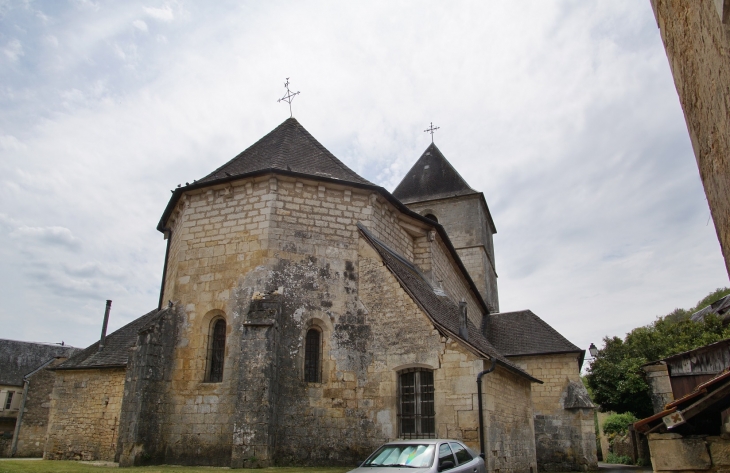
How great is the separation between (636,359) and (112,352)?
73.6 feet

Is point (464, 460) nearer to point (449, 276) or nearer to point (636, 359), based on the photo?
point (449, 276)

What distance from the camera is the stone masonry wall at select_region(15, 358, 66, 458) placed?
23.3m

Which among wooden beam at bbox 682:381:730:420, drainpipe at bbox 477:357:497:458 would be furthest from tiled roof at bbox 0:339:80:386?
wooden beam at bbox 682:381:730:420

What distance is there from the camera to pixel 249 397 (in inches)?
363

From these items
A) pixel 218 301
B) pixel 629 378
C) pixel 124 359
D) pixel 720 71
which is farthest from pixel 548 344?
pixel 720 71

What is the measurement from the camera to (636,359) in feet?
79.1

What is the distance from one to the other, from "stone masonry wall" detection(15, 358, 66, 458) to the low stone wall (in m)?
24.9

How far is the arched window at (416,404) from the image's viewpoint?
978 cm

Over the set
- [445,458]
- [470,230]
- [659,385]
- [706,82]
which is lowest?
[445,458]

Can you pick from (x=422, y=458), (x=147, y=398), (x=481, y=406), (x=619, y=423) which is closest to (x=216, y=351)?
(x=147, y=398)

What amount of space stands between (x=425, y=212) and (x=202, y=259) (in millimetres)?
17360

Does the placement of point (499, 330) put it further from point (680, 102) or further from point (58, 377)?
point (680, 102)

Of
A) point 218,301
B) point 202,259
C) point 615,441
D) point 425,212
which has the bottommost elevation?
point 615,441

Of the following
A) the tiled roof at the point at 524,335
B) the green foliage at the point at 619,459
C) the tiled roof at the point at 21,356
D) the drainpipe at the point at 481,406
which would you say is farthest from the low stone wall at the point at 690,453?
the tiled roof at the point at 21,356
